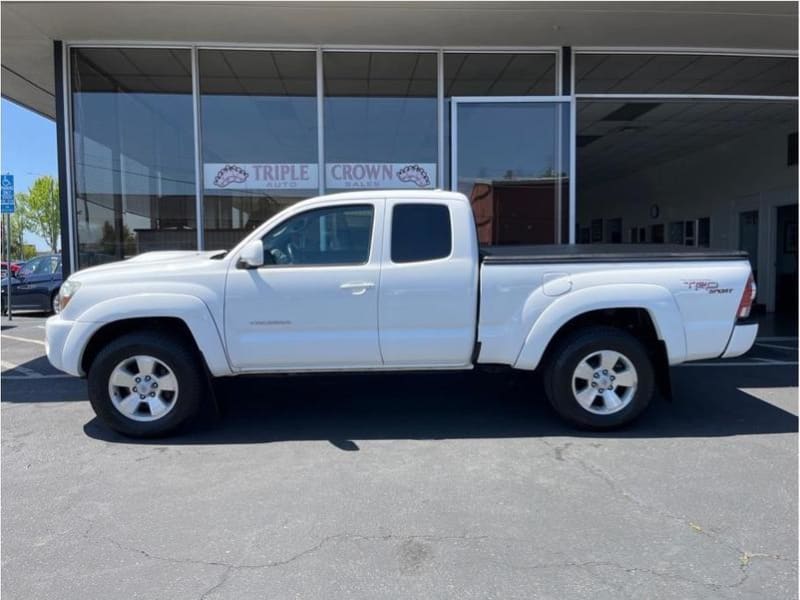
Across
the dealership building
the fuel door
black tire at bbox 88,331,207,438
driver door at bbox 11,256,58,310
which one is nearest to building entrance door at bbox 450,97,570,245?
the dealership building

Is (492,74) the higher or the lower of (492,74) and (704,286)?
the higher

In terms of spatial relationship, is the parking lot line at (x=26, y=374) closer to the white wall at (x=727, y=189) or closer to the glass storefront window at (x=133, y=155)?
the glass storefront window at (x=133, y=155)

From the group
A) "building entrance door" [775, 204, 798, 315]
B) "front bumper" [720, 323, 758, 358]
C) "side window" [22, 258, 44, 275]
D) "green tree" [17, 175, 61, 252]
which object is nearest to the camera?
"front bumper" [720, 323, 758, 358]

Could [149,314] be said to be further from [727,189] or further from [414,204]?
[727,189]

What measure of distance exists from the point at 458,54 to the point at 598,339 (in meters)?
5.78

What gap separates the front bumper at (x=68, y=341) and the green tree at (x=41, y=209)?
5755cm

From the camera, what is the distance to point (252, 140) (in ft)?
30.1

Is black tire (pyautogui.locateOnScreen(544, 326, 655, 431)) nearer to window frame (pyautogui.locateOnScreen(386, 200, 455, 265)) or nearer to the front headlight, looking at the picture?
window frame (pyautogui.locateOnScreen(386, 200, 455, 265))

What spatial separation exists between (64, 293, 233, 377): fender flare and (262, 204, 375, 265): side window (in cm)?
69

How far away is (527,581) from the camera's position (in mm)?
2865

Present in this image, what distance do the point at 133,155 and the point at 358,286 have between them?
619 cm

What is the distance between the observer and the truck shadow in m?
5.02

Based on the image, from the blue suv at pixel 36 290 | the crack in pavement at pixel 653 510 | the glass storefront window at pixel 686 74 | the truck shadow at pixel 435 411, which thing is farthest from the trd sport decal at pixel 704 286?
the blue suv at pixel 36 290

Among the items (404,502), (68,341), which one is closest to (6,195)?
(68,341)
